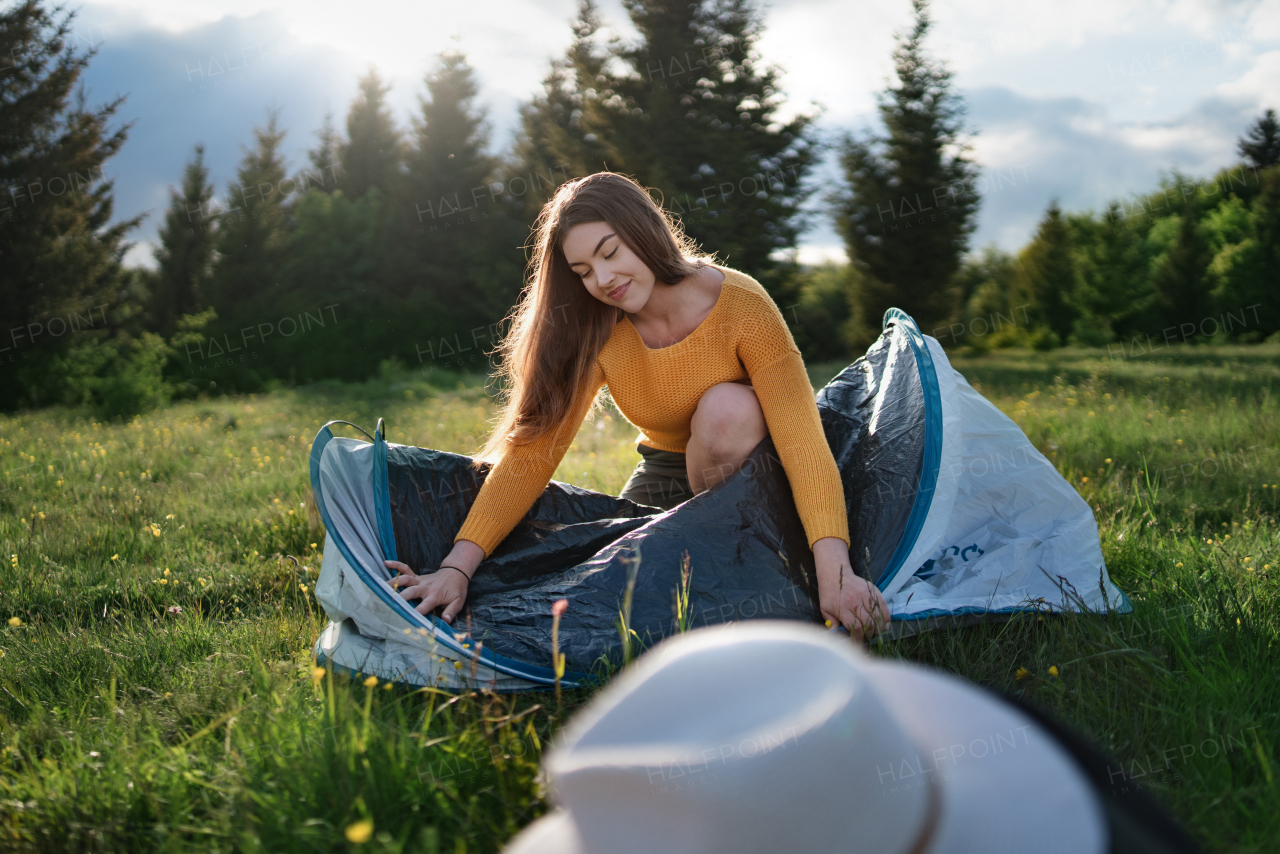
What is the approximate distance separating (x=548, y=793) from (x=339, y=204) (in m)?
23.6

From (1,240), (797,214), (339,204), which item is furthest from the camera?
(339,204)

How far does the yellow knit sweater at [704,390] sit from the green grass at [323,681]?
55 centimetres

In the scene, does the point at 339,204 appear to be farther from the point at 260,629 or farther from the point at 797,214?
the point at 260,629

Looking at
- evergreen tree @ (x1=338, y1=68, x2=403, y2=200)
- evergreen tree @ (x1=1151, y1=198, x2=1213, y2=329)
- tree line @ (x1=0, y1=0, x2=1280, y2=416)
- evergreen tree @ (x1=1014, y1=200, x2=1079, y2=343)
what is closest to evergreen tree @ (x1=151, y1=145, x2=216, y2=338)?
tree line @ (x1=0, y1=0, x2=1280, y2=416)

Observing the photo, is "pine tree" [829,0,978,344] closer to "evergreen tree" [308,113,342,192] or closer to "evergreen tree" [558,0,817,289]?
"evergreen tree" [558,0,817,289]

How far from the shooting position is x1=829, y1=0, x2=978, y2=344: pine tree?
16062 mm

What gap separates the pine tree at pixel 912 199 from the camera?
1606 cm

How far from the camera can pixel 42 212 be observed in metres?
13.3

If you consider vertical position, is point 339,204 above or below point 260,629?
above

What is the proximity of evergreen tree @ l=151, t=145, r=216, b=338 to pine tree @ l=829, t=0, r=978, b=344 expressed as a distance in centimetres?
1687

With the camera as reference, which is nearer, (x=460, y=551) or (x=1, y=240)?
(x=460, y=551)

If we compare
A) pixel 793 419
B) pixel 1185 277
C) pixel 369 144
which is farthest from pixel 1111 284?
pixel 793 419

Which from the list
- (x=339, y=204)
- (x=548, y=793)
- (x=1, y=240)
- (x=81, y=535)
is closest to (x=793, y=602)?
(x=548, y=793)

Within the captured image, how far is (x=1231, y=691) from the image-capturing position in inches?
66.7
